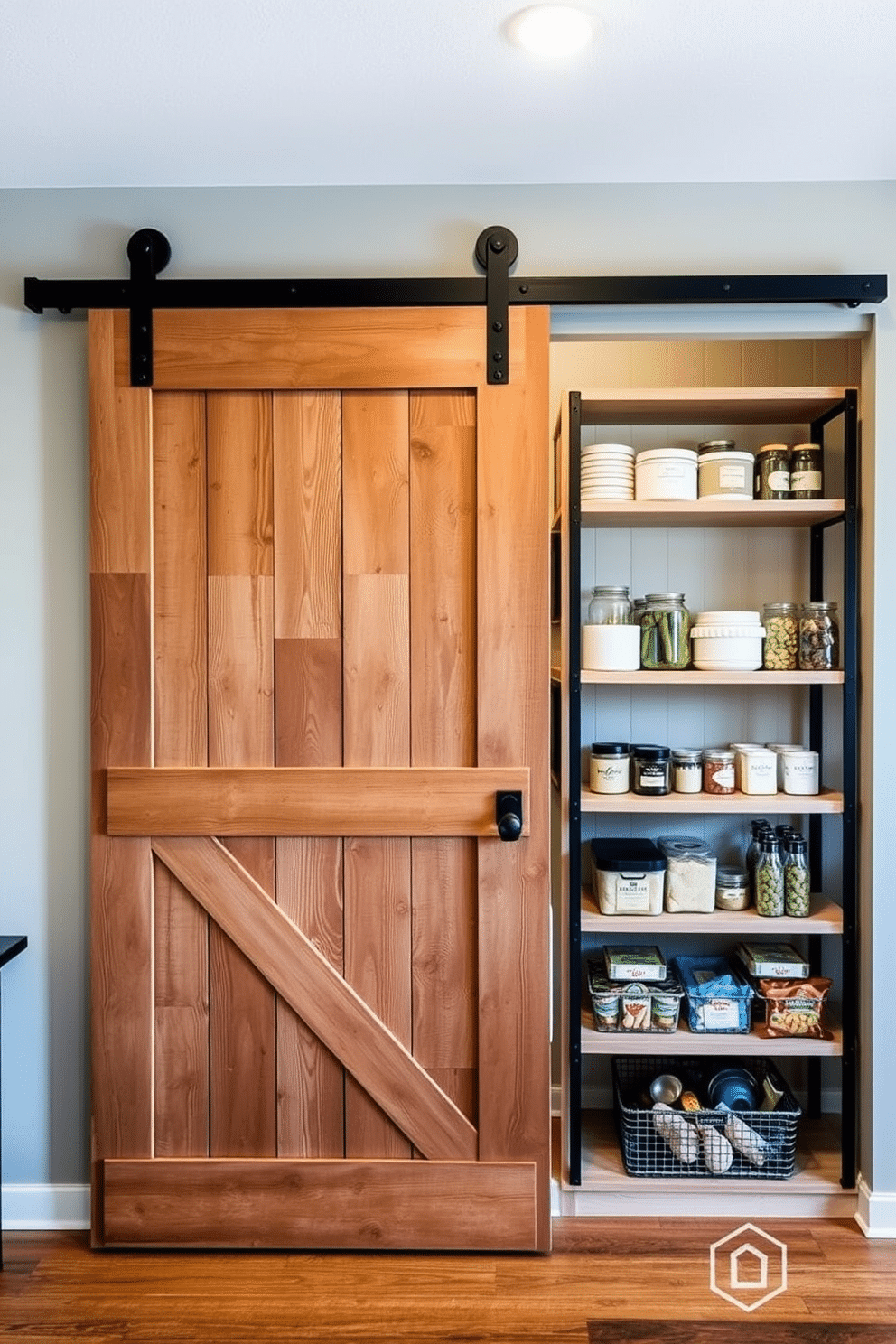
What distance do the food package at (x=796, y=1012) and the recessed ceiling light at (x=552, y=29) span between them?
2.01m

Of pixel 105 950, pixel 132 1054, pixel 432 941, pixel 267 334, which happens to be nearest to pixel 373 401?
pixel 267 334

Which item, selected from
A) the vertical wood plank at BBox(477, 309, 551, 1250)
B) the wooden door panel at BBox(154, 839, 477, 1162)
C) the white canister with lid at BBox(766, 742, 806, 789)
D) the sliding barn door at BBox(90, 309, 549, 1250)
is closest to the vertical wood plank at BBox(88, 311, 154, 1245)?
the sliding barn door at BBox(90, 309, 549, 1250)

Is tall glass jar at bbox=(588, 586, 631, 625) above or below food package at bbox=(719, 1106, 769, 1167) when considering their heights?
above

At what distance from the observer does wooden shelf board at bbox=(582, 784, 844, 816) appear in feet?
7.02

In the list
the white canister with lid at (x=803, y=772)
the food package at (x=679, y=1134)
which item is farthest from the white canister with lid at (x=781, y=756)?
the food package at (x=679, y=1134)

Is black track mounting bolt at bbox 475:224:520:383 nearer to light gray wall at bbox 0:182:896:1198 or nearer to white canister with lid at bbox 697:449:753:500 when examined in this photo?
light gray wall at bbox 0:182:896:1198

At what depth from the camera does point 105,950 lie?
2053mm

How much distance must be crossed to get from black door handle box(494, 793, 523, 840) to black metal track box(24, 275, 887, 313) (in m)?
1.08

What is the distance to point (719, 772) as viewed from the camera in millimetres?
2213

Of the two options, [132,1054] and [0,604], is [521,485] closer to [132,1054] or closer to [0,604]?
[0,604]

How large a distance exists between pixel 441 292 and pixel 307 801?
1148 mm

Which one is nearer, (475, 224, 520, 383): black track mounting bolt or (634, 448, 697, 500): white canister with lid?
(475, 224, 520, 383): black track mounting bolt
